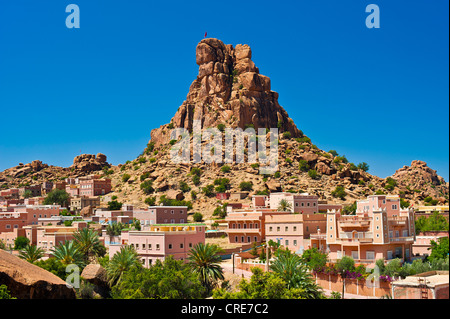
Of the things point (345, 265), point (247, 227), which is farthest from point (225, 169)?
point (345, 265)

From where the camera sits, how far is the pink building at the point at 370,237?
3953cm

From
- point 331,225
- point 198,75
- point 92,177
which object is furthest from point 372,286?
point 198,75

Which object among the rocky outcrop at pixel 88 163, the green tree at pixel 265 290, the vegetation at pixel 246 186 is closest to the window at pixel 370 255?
the green tree at pixel 265 290

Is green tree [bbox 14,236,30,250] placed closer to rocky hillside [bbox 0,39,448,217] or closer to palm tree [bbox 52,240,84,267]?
palm tree [bbox 52,240,84,267]

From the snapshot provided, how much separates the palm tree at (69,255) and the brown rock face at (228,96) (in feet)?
206

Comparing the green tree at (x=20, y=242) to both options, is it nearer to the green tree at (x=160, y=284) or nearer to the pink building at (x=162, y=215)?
the pink building at (x=162, y=215)

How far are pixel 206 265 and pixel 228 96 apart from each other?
7606 centimetres

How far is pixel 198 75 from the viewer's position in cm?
11575

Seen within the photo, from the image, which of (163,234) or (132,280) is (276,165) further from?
(132,280)

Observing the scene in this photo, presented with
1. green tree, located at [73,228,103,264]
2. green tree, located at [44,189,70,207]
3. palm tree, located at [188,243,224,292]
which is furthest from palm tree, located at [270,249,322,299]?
green tree, located at [44,189,70,207]

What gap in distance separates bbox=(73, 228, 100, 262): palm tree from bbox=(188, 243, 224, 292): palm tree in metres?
13.6

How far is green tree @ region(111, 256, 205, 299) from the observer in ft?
109

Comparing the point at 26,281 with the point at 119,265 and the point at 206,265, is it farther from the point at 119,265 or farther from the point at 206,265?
the point at 206,265

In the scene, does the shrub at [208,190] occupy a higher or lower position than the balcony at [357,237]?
higher
